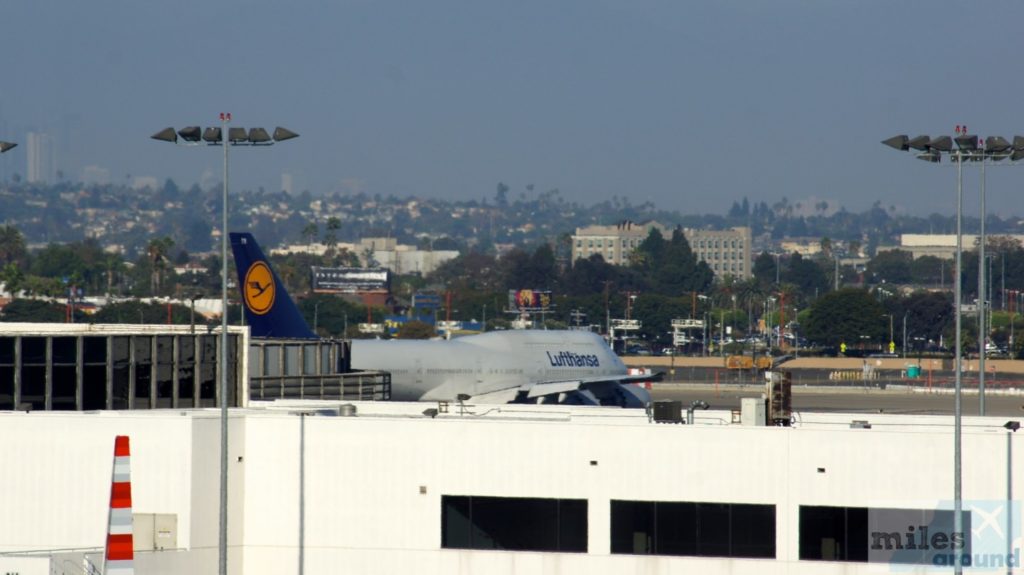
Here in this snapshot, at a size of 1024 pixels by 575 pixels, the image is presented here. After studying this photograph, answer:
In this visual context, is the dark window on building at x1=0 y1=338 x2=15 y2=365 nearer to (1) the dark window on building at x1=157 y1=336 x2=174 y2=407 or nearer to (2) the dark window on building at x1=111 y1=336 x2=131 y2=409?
(2) the dark window on building at x1=111 y1=336 x2=131 y2=409

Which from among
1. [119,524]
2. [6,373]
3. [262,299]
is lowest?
[119,524]

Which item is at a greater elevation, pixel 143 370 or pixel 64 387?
pixel 143 370

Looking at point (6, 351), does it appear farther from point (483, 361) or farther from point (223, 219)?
point (483, 361)

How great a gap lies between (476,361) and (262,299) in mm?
14145

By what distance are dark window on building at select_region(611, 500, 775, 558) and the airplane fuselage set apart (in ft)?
160

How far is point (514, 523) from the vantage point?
127 feet

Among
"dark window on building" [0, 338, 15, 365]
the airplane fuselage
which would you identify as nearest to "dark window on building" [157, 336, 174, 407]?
"dark window on building" [0, 338, 15, 365]

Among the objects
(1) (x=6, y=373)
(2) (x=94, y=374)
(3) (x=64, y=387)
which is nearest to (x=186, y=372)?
(2) (x=94, y=374)

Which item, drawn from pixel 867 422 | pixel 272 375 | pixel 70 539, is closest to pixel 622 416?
pixel 867 422

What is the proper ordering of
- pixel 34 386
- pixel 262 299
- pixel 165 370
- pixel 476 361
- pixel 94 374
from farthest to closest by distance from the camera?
pixel 476 361
pixel 262 299
pixel 165 370
pixel 94 374
pixel 34 386

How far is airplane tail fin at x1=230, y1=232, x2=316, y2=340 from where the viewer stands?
270ft

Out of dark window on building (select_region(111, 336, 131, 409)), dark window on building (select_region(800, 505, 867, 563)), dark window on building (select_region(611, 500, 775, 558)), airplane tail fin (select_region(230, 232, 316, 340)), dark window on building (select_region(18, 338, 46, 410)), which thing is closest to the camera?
dark window on building (select_region(800, 505, 867, 563))

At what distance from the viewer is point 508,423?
3853cm

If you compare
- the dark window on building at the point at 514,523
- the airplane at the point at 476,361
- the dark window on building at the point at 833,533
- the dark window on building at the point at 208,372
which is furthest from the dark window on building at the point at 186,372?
the airplane at the point at 476,361
